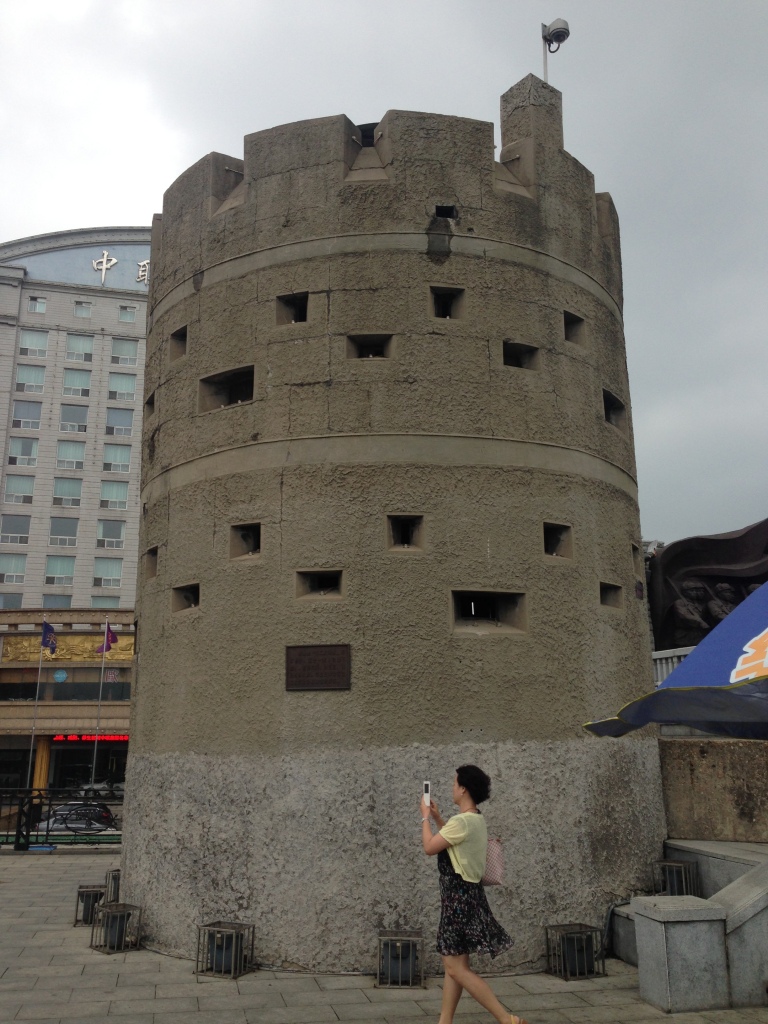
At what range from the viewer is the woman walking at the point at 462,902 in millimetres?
6711

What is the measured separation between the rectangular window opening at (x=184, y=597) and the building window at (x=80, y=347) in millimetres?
49091

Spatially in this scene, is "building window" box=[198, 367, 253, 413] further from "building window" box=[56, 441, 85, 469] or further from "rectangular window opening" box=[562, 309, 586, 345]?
"building window" box=[56, 441, 85, 469]

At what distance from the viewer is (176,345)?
41.2 ft

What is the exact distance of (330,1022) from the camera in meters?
7.81

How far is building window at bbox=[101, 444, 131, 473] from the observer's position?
180 ft

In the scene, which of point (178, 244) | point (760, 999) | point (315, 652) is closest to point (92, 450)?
point (178, 244)

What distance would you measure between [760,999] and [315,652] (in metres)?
5.43

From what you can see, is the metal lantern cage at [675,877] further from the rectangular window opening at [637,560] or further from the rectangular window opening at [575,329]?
the rectangular window opening at [575,329]

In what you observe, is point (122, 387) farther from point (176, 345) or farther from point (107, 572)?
point (176, 345)

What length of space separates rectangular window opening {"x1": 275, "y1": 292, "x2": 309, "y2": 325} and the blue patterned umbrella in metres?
6.34

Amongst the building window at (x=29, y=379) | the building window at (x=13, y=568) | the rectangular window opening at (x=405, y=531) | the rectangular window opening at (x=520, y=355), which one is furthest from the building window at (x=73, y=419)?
the rectangular window opening at (x=405, y=531)

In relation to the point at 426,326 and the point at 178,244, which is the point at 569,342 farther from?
the point at 178,244

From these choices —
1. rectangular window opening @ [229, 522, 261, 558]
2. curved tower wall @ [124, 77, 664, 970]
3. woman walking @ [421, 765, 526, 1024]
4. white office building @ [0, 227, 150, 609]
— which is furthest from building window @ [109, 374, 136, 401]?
woman walking @ [421, 765, 526, 1024]

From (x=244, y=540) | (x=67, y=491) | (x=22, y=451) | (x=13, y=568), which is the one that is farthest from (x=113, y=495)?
(x=244, y=540)
